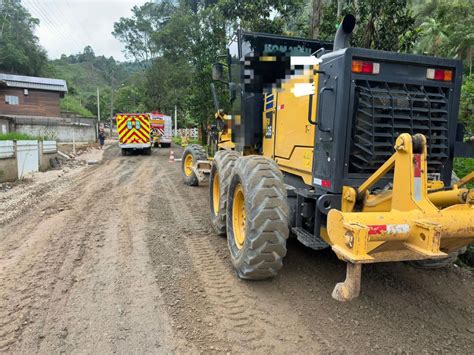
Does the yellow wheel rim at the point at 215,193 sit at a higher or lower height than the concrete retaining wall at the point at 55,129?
lower

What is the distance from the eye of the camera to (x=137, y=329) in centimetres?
303

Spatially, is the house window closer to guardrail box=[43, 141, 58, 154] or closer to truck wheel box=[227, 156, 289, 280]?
guardrail box=[43, 141, 58, 154]

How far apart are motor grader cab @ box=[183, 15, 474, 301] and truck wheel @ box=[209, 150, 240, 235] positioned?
0.75 meters

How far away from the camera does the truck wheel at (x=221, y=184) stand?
194 inches

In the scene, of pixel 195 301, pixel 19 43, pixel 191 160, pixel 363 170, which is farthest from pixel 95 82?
pixel 363 170

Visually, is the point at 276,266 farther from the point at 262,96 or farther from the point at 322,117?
the point at 262,96

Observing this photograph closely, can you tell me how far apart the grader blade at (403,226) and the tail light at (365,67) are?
794 millimetres

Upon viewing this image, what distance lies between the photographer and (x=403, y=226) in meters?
2.68

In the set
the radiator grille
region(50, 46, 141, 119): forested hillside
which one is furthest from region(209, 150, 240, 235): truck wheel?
region(50, 46, 141, 119): forested hillside

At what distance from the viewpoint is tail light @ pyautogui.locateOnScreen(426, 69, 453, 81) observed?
354cm

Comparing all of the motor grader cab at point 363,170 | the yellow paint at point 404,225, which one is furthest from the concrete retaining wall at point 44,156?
the yellow paint at point 404,225

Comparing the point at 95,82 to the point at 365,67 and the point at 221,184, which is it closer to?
the point at 221,184

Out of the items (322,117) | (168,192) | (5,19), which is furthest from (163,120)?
(5,19)

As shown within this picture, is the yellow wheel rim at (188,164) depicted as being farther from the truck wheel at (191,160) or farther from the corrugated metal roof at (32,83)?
the corrugated metal roof at (32,83)
